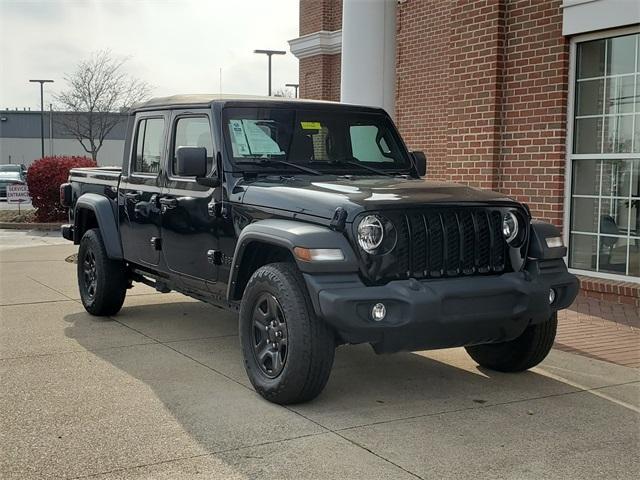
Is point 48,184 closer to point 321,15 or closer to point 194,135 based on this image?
point 321,15

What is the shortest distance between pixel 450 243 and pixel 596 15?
4179mm

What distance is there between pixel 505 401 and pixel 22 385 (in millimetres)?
3138

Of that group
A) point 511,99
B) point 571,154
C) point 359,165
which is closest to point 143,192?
point 359,165

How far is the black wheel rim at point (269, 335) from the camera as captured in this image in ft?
16.0

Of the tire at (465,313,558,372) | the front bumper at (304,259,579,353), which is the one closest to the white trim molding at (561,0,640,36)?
the tire at (465,313,558,372)

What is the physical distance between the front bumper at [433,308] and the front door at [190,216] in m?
1.46

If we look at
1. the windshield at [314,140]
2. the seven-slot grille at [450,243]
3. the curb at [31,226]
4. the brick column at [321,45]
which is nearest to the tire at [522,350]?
the seven-slot grille at [450,243]

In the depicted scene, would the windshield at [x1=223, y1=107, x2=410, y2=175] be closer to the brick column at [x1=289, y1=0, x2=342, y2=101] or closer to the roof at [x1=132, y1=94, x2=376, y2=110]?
the roof at [x1=132, y1=94, x2=376, y2=110]

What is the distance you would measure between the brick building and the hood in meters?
3.32

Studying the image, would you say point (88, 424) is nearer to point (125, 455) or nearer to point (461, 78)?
point (125, 455)

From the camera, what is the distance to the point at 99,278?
7.40 metres

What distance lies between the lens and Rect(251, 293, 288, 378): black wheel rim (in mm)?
4883

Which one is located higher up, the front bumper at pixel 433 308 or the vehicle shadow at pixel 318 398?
the front bumper at pixel 433 308

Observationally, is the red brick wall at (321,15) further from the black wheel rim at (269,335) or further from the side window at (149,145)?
the black wheel rim at (269,335)
